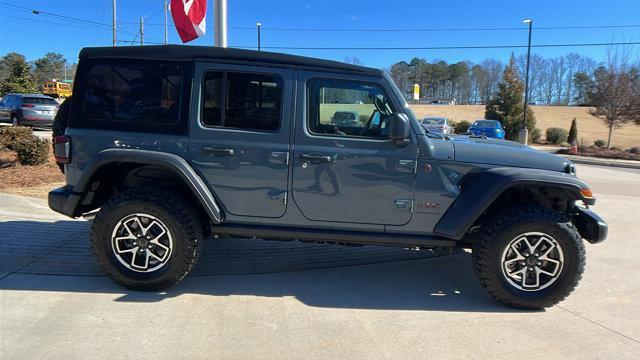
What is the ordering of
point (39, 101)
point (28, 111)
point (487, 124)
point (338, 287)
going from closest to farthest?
point (338, 287)
point (28, 111)
point (39, 101)
point (487, 124)

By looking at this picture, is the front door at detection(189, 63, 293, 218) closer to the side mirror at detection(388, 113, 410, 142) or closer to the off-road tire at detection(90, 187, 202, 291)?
the off-road tire at detection(90, 187, 202, 291)

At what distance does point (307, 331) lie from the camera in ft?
11.4

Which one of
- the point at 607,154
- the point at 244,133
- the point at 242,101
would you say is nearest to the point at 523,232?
the point at 244,133

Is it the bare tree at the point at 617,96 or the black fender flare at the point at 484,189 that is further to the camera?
the bare tree at the point at 617,96

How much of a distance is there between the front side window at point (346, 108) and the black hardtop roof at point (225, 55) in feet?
0.44

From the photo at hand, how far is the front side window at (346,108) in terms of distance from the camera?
4.03m

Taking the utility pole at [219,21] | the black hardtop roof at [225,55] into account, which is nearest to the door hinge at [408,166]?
the black hardtop roof at [225,55]

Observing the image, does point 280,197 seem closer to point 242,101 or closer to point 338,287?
point 242,101

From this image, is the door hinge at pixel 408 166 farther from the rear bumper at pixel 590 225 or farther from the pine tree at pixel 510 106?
the pine tree at pixel 510 106

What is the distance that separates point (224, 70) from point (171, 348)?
222 centimetres

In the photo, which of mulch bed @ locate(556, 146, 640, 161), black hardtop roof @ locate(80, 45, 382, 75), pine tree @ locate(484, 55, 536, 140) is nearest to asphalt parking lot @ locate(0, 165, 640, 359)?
black hardtop roof @ locate(80, 45, 382, 75)

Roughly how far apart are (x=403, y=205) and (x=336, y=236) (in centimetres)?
63

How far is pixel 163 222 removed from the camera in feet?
13.2

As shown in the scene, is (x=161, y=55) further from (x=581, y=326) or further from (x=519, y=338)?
(x=581, y=326)
